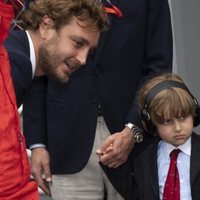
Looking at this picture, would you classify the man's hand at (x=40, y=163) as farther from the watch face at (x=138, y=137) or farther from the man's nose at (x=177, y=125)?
the man's nose at (x=177, y=125)

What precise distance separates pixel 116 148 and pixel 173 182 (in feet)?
0.80

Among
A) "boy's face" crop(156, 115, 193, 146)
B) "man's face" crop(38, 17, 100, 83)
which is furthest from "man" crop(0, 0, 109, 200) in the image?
"boy's face" crop(156, 115, 193, 146)

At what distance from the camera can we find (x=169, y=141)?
6.49 ft

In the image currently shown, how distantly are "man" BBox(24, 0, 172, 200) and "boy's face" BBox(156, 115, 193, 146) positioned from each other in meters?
0.14

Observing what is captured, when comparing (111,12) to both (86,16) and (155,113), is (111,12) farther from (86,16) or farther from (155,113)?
(155,113)

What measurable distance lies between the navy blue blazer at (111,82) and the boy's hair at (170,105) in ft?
0.34

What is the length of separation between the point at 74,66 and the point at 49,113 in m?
0.25

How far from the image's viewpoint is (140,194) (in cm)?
205

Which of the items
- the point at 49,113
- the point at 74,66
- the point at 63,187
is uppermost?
the point at 74,66

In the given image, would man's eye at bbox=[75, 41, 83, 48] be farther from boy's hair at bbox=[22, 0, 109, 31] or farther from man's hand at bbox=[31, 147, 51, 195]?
man's hand at bbox=[31, 147, 51, 195]

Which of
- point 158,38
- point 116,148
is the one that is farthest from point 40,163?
point 158,38

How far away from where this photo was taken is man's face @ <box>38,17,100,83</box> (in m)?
2.02

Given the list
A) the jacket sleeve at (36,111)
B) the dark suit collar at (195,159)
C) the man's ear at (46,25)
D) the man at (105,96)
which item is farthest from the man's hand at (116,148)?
the man's ear at (46,25)

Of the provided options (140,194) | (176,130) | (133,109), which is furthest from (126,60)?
(140,194)
